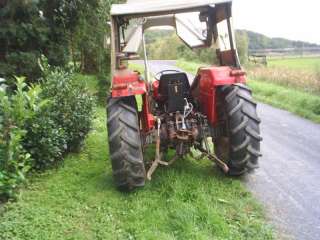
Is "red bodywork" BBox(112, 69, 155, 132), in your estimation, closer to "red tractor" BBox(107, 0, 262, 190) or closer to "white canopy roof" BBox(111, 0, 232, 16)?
"red tractor" BBox(107, 0, 262, 190)

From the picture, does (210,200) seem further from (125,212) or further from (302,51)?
(302,51)

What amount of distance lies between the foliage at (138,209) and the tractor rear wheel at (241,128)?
288 mm

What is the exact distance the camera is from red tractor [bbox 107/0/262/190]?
4398mm

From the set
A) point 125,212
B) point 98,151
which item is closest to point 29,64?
point 98,151

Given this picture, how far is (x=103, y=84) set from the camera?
31.9 ft

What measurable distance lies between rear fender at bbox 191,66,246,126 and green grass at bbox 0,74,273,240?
0.78 metres

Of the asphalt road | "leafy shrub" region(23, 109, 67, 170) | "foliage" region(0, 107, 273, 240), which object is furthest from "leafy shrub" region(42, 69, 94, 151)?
the asphalt road

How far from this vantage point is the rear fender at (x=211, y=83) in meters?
4.56

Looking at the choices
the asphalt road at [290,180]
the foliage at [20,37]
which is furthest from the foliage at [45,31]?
the asphalt road at [290,180]

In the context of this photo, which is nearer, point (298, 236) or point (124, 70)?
point (298, 236)

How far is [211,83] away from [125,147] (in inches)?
48.0

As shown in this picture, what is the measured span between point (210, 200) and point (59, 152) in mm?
2019

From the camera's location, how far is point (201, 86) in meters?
5.06

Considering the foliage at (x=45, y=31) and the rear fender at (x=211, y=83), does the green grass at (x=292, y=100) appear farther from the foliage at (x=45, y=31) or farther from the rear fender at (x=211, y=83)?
the foliage at (x=45, y=31)
